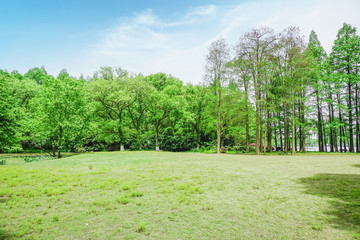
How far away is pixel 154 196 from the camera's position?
614 centimetres

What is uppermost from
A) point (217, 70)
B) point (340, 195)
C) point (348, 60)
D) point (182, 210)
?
point (348, 60)

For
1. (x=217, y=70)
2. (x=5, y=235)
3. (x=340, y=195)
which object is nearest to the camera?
(x=5, y=235)

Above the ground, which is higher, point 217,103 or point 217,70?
point 217,70

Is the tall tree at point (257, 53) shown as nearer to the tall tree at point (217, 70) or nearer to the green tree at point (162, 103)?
the tall tree at point (217, 70)

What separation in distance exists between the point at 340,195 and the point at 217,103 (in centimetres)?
2210

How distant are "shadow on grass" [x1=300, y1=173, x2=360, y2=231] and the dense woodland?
1620 centimetres

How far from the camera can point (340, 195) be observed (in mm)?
6137

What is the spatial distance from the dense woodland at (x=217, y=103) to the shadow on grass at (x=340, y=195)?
53.1 ft

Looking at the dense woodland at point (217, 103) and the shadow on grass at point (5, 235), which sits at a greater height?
the dense woodland at point (217, 103)

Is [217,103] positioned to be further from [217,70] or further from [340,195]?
[340,195]

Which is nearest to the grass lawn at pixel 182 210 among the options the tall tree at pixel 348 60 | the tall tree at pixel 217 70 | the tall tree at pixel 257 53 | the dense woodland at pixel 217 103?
the dense woodland at pixel 217 103

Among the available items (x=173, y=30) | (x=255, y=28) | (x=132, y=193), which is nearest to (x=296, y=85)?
(x=255, y=28)

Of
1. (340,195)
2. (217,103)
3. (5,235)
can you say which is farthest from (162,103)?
(5,235)

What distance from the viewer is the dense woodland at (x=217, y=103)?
23828 mm
